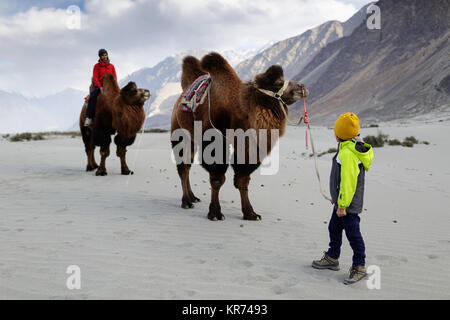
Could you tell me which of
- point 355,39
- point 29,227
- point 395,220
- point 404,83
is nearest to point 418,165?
point 395,220

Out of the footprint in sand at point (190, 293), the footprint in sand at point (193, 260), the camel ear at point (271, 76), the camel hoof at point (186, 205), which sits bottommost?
the footprint in sand at point (190, 293)

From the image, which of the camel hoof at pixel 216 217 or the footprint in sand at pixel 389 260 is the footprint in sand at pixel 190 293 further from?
the camel hoof at pixel 216 217

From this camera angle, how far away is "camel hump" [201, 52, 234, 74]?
5039 millimetres

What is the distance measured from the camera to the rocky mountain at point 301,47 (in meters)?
107

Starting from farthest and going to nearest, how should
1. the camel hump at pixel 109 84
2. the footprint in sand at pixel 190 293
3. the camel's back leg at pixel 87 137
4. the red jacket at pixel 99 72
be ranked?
the camel's back leg at pixel 87 137 < the red jacket at pixel 99 72 < the camel hump at pixel 109 84 < the footprint in sand at pixel 190 293

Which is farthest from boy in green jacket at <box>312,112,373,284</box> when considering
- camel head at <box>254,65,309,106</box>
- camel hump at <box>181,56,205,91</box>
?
camel hump at <box>181,56,205,91</box>

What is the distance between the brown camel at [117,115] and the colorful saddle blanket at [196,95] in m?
2.72

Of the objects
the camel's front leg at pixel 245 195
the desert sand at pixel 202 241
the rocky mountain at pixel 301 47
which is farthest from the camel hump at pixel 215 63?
the rocky mountain at pixel 301 47

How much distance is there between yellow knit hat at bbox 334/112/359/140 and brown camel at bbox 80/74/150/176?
523 centimetres

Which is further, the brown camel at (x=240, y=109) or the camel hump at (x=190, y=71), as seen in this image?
the camel hump at (x=190, y=71)

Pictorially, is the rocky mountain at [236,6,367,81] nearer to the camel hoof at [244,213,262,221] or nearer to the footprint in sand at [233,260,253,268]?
the camel hoof at [244,213,262,221]

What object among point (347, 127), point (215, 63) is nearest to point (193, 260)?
point (347, 127)

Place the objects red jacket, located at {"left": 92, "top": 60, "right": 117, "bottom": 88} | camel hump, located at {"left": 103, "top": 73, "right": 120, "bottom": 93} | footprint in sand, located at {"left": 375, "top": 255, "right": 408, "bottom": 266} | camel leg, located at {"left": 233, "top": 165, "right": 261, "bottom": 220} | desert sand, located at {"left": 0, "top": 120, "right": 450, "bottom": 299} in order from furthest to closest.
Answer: red jacket, located at {"left": 92, "top": 60, "right": 117, "bottom": 88}
camel hump, located at {"left": 103, "top": 73, "right": 120, "bottom": 93}
camel leg, located at {"left": 233, "top": 165, "right": 261, "bottom": 220}
footprint in sand, located at {"left": 375, "top": 255, "right": 408, "bottom": 266}
desert sand, located at {"left": 0, "top": 120, "right": 450, "bottom": 299}

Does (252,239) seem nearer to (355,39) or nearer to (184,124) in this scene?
(184,124)
